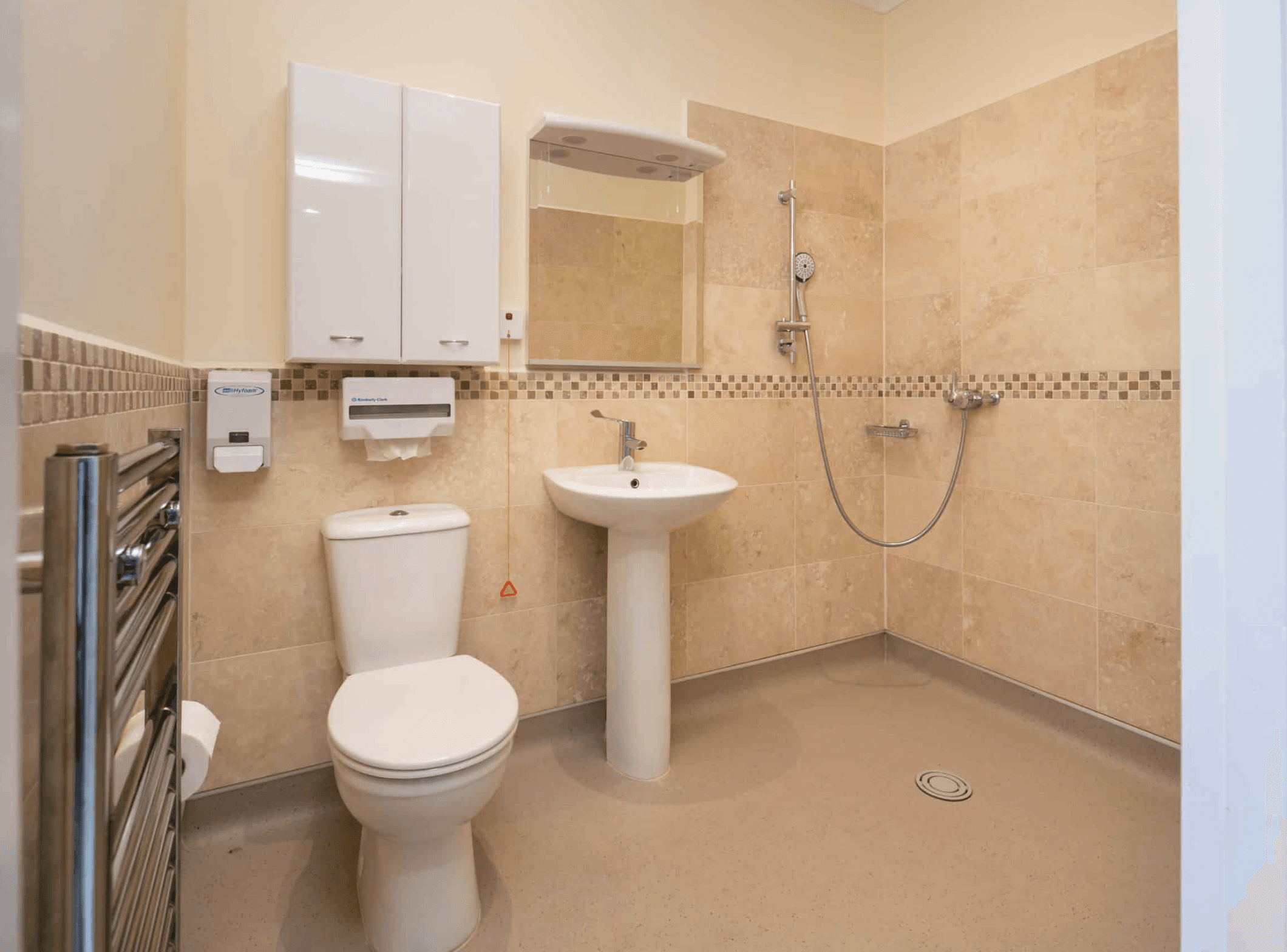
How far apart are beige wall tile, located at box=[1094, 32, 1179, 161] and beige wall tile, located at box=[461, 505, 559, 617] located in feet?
6.93

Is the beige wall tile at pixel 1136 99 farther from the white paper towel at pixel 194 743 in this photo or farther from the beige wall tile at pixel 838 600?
the white paper towel at pixel 194 743

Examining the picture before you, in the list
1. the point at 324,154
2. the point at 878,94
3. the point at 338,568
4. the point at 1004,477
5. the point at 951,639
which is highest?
the point at 878,94

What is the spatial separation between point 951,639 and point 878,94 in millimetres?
2285

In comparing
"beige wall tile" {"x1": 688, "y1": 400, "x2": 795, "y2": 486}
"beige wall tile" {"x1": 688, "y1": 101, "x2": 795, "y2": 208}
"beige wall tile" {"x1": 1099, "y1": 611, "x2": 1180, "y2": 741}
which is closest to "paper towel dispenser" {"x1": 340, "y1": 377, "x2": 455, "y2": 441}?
"beige wall tile" {"x1": 688, "y1": 400, "x2": 795, "y2": 486}

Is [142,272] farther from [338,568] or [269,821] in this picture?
[269,821]

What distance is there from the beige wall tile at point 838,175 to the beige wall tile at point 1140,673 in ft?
5.87

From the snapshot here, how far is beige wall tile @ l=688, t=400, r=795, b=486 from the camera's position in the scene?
8.20 ft

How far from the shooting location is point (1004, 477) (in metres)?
2.47

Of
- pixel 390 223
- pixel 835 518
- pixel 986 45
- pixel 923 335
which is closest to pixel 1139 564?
pixel 835 518

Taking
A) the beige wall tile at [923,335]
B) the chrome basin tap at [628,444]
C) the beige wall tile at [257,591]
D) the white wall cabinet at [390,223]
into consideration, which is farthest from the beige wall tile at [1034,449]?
the beige wall tile at [257,591]

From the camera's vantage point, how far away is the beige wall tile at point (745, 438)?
8.20ft

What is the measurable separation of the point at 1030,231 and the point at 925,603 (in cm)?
145

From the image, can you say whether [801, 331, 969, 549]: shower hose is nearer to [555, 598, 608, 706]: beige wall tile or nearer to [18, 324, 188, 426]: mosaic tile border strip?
[555, 598, 608, 706]: beige wall tile

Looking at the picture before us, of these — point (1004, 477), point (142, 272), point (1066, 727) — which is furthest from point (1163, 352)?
point (142, 272)
